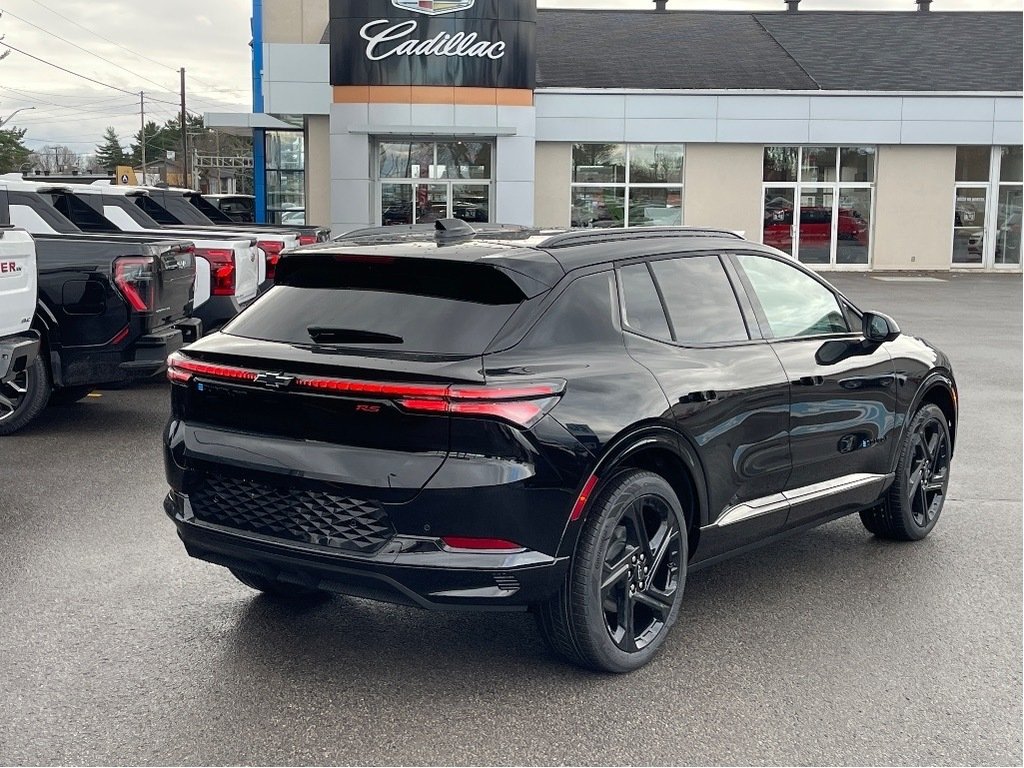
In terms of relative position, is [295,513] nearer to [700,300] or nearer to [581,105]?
[700,300]

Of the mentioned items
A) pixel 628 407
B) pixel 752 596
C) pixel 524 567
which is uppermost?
pixel 628 407

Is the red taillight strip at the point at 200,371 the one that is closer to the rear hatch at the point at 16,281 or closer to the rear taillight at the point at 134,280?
the rear hatch at the point at 16,281

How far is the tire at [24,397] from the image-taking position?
9.41 m

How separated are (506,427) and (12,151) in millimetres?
97002

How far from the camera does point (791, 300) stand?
5871 mm

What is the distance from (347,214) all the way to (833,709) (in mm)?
26026

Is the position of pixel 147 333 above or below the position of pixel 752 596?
above

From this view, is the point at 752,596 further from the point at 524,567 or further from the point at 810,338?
the point at 524,567

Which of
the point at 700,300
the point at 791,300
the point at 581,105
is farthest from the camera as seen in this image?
the point at 581,105

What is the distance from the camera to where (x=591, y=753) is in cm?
394

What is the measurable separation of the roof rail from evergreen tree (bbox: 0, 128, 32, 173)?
88.9m

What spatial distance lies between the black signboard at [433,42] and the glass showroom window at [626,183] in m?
4.18

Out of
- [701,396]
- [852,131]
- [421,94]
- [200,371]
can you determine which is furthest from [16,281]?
[852,131]

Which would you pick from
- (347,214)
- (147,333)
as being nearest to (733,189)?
(347,214)
